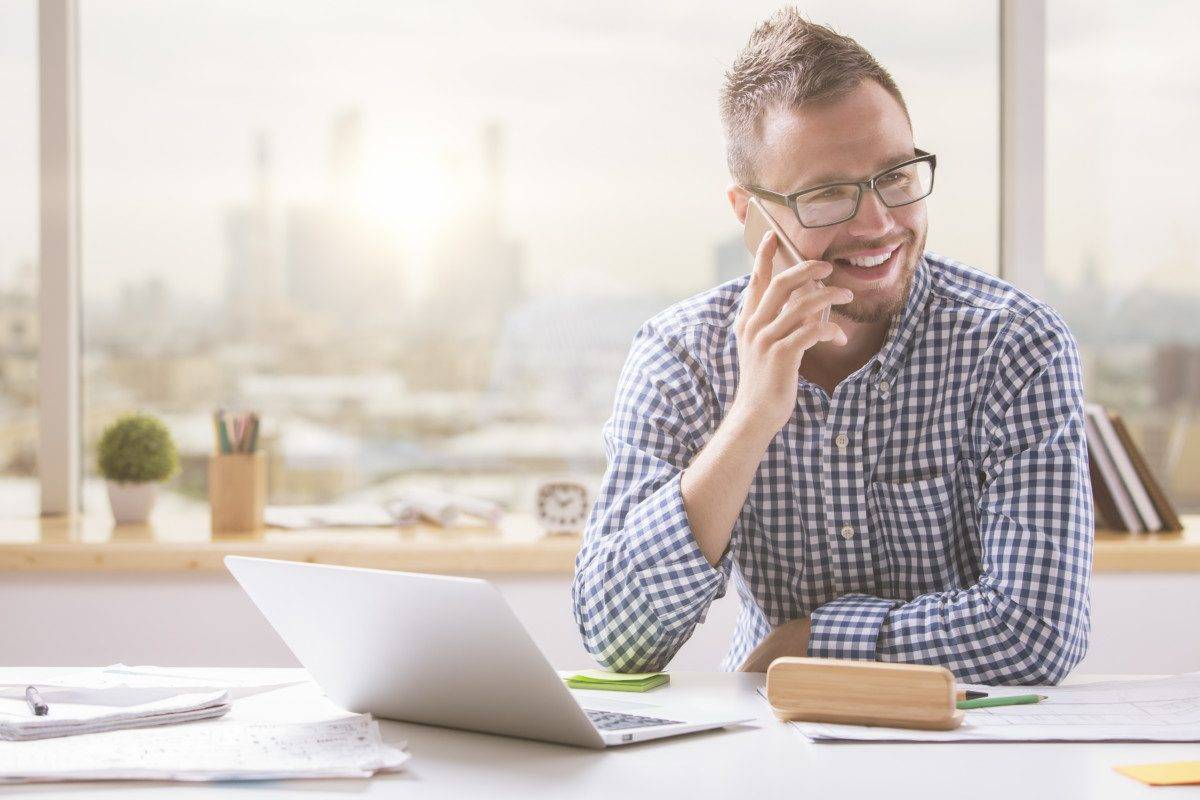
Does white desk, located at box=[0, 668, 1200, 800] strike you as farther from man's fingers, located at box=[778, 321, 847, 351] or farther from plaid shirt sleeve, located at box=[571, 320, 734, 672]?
man's fingers, located at box=[778, 321, 847, 351]

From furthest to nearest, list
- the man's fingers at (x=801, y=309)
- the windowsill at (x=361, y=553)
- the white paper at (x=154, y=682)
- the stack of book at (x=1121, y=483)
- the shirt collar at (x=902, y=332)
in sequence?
the stack of book at (x=1121, y=483) → the windowsill at (x=361, y=553) → the shirt collar at (x=902, y=332) → the man's fingers at (x=801, y=309) → the white paper at (x=154, y=682)

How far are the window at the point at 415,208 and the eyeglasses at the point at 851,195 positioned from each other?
4.71ft

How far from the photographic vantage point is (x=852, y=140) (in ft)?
5.53

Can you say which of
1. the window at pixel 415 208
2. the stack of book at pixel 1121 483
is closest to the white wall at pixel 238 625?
the stack of book at pixel 1121 483

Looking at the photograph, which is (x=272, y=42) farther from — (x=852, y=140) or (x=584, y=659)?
(x=852, y=140)

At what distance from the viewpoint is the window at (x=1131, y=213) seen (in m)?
3.12

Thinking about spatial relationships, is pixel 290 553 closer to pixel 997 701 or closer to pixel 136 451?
pixel 136 451

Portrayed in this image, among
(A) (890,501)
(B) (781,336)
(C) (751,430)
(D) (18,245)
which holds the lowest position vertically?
(A) (890,501)

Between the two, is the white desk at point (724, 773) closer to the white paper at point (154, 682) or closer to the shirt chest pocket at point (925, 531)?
the white paper at point (154, 682)

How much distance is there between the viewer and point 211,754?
1094 mm

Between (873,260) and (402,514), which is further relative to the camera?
(402,514)

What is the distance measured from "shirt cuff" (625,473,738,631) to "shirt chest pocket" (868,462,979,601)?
11.4 inches

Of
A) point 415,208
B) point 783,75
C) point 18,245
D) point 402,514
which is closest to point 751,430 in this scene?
point 783,75

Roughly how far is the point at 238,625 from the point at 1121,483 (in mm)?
1932
